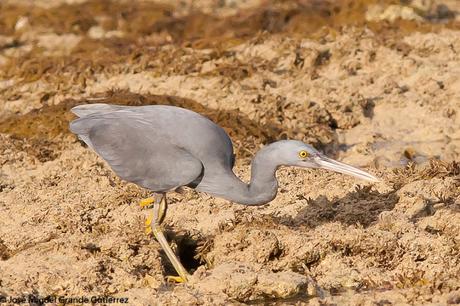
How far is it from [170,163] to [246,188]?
1.78 feet

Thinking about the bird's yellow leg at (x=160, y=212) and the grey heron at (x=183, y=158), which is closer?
the grey heron at (x=183, y=158)

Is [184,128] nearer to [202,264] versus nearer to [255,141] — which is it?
[202,264]

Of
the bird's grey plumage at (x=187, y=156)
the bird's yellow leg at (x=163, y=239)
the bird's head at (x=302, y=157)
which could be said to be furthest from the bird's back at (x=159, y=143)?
the bird's head at (x=302, y=157)

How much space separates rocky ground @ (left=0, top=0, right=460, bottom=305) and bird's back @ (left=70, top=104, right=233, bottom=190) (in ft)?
1.90

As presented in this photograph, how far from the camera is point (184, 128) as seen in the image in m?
6.93

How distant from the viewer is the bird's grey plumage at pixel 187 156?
22.2 ft

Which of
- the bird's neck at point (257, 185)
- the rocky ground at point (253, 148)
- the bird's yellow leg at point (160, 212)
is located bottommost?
the rocky ground at point (253, 148)

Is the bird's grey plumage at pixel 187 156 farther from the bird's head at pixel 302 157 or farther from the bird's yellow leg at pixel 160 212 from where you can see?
the bird's yellow leg at pixel 160 212

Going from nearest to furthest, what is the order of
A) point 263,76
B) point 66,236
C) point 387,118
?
point 66,236 < point 387,118 < point 263,76

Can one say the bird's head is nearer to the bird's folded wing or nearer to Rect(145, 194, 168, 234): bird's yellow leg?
the bird's folded wing

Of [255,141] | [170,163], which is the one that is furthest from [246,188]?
[255,141]

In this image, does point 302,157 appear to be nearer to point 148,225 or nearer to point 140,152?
point 140,152

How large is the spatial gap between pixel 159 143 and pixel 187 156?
0.24 m

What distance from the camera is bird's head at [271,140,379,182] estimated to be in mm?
6699
